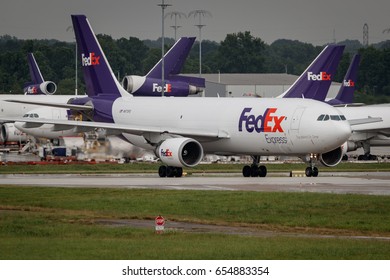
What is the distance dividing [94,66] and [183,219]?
101 feet

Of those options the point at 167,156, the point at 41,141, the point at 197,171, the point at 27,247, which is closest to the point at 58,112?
the point at 41,141

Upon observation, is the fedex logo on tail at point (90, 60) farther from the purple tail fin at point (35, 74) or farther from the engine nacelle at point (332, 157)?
the purple tail fin at point (35, 74)

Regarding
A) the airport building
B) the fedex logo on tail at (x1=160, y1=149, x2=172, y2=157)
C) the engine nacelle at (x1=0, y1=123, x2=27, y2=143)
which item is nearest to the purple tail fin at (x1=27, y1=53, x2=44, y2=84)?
the airport building

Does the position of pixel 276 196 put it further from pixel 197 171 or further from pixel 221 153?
pixel 197 171

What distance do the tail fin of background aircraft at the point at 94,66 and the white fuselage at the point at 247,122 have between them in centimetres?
261

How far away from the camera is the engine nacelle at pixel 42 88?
117625 mm

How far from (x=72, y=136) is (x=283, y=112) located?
110 feet

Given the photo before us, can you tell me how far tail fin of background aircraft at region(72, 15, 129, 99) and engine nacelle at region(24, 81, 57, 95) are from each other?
55.1 metres

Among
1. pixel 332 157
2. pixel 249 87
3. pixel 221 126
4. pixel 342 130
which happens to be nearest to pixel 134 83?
pixel 221 126

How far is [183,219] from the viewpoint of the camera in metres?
32.2

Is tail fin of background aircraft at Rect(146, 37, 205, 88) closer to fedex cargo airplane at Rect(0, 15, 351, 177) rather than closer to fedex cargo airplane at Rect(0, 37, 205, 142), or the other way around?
fedex cargo airplane at Rect(0, 37, 205, 142)

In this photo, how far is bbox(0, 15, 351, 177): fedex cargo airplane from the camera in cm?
4928

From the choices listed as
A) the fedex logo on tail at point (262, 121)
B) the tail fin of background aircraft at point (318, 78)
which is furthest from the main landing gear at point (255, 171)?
the tail fin of background aircraft at point (318, 78)

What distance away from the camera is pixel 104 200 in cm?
3734
